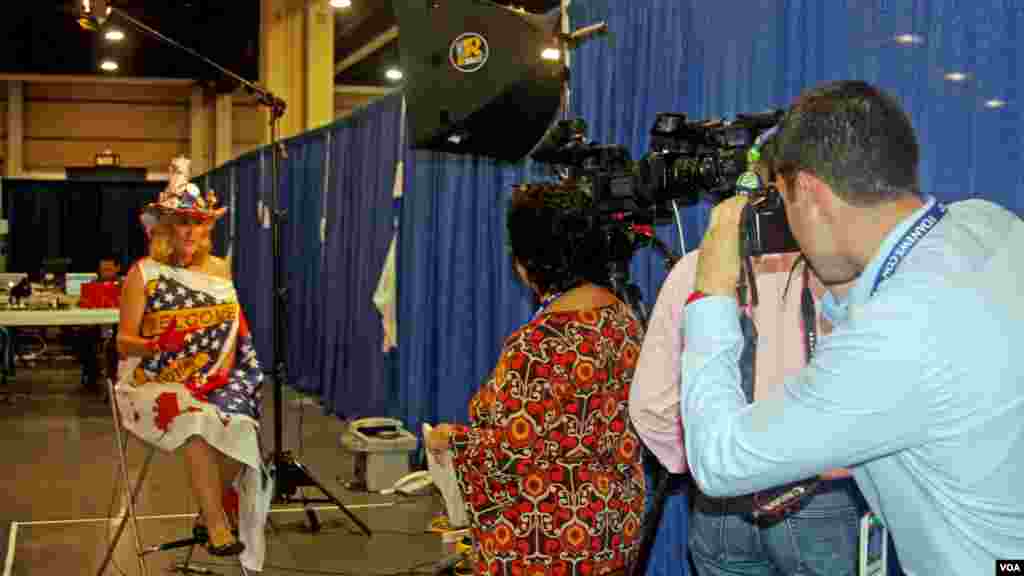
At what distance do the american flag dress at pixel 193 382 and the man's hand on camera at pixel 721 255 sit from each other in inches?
113

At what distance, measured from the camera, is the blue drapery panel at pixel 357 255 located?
7.13 meters

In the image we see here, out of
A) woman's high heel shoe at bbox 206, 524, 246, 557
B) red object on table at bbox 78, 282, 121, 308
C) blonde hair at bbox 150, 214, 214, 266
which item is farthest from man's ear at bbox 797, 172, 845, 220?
red object on table at bbox 78, 282, 121, 308

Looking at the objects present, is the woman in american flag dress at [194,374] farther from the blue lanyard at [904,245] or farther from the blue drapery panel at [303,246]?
the blue drapery panel at [303,246]

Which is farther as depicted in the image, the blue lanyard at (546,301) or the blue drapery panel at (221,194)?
the blue drapery panel at (221,194)

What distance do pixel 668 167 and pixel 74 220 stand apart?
18048mm

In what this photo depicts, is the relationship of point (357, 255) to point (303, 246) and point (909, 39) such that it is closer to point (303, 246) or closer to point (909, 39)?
point (303, 246)

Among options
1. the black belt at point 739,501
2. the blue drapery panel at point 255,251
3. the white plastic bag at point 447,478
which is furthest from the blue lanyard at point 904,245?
the blue drapery panel at point 255,251

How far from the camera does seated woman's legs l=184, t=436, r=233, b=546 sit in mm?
3984

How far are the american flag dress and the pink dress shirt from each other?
2297mm

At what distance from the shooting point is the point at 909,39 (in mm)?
2494

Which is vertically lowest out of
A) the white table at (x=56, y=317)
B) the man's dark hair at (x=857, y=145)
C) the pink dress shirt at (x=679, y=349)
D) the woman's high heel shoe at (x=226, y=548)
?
the woman's high heel shoe at (x=226, y=548)

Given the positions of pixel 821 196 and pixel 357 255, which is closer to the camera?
pixel 821 196

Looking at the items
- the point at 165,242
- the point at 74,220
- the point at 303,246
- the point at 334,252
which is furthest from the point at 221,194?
the point at 165,242

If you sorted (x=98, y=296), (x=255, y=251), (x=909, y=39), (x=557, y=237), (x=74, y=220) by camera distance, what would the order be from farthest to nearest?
(x=74, y=220) → (x=255, y=251) → (x=98, y=296) → (x=909, y=39) → (x=557, y=237)
